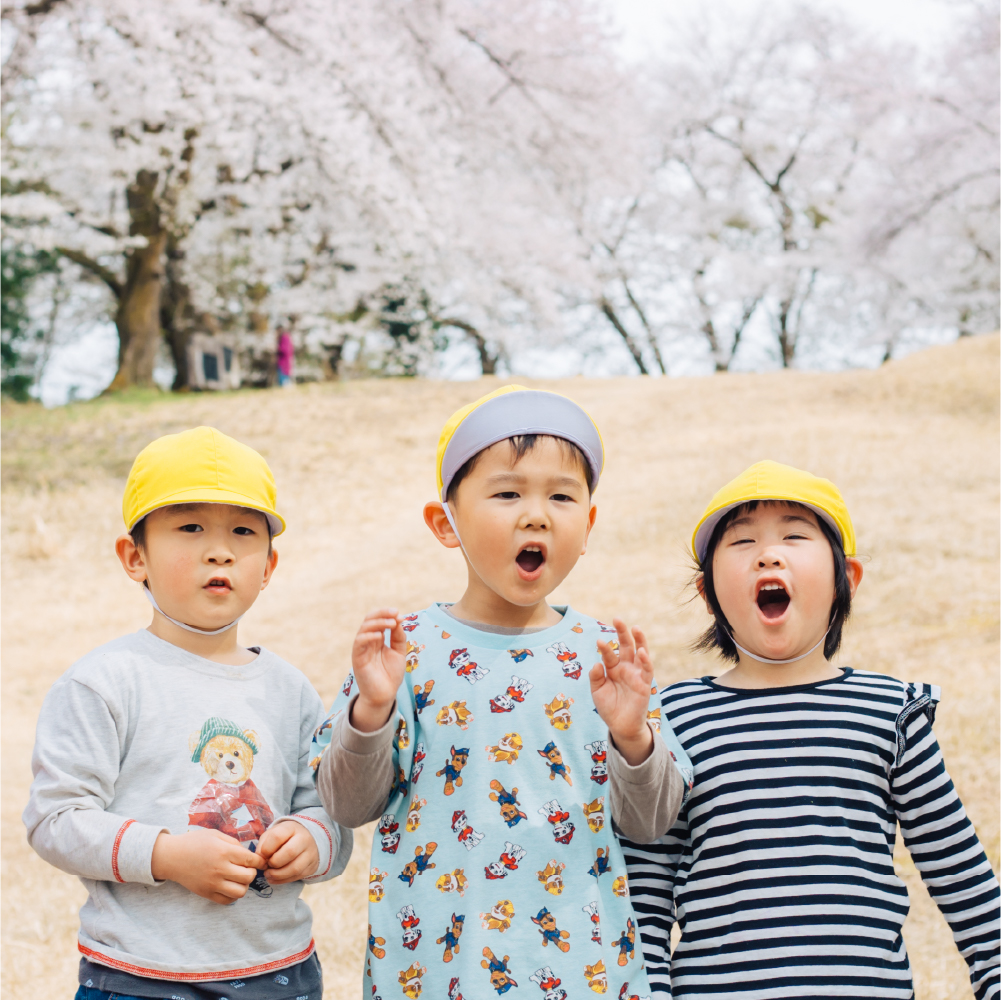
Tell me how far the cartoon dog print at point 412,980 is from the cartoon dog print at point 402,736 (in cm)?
38

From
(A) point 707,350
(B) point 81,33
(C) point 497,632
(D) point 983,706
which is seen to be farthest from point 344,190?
(A) point 707,350

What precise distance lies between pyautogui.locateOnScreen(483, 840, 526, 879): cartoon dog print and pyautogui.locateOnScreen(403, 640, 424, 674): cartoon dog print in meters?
0.37

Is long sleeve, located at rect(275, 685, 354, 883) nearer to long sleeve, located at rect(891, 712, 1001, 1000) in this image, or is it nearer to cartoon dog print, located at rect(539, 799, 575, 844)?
cartoon dog print, located at rect(539, 799, 575, 844)

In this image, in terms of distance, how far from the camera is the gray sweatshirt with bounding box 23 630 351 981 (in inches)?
72.2

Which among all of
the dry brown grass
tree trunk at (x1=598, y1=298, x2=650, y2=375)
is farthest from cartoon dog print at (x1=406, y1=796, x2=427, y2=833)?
tree trunk at (x1=598, y1=298, x2=650, y2=375)

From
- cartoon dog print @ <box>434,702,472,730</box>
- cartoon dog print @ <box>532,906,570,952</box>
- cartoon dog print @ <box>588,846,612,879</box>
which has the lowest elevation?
cartoon dog print @ <box>532,906,570,952</box>

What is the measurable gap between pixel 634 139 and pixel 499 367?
320 inches

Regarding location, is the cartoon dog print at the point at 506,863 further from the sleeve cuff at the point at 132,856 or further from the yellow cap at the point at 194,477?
the yellow cap at the point at 194,477

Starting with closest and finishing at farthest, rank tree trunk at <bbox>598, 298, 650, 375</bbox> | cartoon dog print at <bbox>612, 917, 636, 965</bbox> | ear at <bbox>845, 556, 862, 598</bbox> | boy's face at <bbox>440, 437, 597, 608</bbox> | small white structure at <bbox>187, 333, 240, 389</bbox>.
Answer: cartoon dog print at <bbox>612, 917, 636, 965</bbox> < boy's face at <bbox>440, 437, 597, 608</bbox> < ear at <bbox>845, 556, 862, 598</bbox> < small white structure at <bbox>187, 333, 240, 389</bbox> < tree trunk at <bbox>598, 298, 650, 375</bbox>

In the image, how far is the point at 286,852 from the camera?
1.89 meters

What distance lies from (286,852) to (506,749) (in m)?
0.44

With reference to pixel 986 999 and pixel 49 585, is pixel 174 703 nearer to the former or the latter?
pixel 986 999

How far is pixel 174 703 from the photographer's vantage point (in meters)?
1.99

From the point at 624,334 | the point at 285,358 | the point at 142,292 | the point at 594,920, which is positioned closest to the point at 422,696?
the point at 594,920
